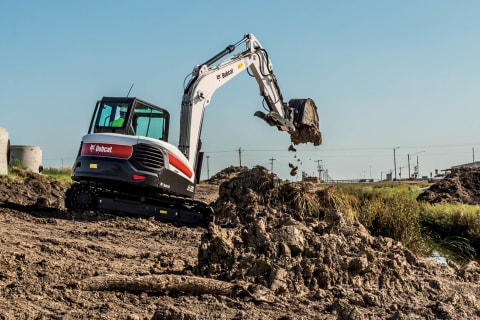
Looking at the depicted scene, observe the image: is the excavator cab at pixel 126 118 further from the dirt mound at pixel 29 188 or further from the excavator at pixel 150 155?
the dirt mound at pixel 29 188

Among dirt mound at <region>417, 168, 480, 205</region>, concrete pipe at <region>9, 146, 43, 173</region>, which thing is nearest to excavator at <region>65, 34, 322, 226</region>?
dirt mound at <region>417, 168, 480, 205</region>

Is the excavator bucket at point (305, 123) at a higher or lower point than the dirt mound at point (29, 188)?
higher

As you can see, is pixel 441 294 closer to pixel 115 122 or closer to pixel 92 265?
pixel 92 265

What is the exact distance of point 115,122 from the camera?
1346cm

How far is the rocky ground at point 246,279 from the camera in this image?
6137 millimetres

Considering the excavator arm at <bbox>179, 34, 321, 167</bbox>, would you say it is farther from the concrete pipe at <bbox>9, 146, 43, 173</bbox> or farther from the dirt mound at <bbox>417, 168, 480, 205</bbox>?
the concrete pipe at <bbox>9, 146, 43, 173</bbox>

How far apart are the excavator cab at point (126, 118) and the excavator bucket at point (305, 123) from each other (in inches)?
138

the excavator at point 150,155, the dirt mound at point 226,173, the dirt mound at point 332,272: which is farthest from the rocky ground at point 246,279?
the dirt mound at point 226,173

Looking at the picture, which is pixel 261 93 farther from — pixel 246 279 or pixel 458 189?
pixel 458 189

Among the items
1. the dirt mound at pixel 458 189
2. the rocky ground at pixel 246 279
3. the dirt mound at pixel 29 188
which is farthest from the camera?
the dirt mound at pixel 458 189

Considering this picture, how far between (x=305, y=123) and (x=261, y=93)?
1.40 metres

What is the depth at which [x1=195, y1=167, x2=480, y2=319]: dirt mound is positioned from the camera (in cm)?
675

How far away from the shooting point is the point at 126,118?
1327cm

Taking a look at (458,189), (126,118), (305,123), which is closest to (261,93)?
(305,123)
